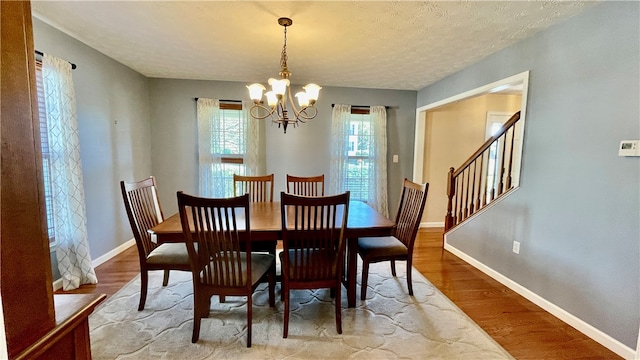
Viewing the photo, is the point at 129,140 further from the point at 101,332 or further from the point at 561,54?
the point at 561,54

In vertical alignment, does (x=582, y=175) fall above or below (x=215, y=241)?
above

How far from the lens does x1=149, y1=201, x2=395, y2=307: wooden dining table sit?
1.82 metres

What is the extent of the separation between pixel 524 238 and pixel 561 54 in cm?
152

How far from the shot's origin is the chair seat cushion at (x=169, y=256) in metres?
2.03

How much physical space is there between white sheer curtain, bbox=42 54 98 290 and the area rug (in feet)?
1.74

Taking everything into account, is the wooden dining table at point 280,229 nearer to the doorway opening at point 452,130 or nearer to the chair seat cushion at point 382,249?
the chair seat cushion at point 382,249

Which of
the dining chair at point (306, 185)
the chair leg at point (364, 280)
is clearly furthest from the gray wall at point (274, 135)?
the chair leg at point (364, 280)

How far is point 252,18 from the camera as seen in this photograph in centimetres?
213

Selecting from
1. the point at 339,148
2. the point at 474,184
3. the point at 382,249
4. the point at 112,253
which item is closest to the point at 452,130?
the point at 474,184

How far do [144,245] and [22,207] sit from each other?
5.49ft

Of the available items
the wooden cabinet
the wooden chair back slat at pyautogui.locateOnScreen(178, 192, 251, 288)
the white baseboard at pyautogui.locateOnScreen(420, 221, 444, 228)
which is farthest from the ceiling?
the white baseboard at pyautogui.locateOnScreen(420, 221, 444, 228)

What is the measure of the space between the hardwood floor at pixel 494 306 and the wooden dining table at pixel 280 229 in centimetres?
97

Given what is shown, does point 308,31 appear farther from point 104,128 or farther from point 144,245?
point 104,128

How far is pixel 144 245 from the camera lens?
205 centimetres
